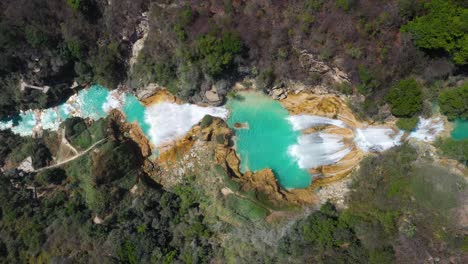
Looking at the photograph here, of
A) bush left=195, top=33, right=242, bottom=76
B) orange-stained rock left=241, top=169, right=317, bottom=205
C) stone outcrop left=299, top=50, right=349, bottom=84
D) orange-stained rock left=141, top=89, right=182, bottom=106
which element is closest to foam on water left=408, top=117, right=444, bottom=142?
stone outcrop left=299, top=50, right=349, bottom=84

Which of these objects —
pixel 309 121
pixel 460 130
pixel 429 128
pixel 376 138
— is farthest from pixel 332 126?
pixel 460 130

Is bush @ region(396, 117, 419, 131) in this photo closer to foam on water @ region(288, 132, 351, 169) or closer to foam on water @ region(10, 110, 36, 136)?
foam on water @ region(288, 132, 351, 169)

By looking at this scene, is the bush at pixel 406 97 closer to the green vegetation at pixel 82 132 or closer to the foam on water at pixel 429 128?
the foam on water at pixel 429 128

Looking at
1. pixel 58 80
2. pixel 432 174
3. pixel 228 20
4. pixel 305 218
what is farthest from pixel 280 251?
pixel 58 80

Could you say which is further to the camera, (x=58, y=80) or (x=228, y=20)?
(x=58, y=80)

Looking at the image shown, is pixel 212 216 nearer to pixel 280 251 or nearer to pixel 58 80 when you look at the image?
pixel 280 251

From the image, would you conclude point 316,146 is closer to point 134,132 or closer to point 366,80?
point 366,80

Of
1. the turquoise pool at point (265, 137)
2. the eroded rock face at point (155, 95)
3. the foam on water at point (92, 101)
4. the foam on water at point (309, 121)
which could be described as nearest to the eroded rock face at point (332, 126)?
the foam on water at point (309, 121)
